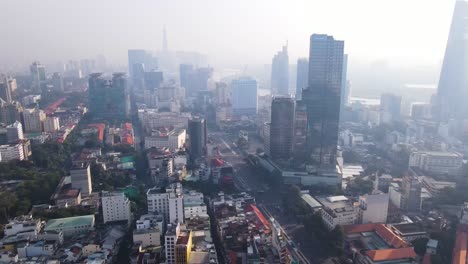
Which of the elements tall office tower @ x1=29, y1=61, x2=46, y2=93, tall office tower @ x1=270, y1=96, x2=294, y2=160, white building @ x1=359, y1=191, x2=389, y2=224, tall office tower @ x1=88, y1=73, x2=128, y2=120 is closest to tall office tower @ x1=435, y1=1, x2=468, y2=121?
tall office tower @ x1=270, y1=96, x2=294, y2=160

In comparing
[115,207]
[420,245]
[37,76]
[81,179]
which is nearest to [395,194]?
[420,245]

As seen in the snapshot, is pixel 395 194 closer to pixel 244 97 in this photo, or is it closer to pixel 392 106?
pixel 392 106

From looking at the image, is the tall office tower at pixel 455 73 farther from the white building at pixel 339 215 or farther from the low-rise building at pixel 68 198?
the low-rise building at pixel 68 198

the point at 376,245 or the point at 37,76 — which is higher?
the point at 37,76

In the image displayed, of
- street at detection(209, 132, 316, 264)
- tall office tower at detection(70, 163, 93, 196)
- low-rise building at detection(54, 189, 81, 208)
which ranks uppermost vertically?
tall office tower at detection(70, 163, 93, 196)

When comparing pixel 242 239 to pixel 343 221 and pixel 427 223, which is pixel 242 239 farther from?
pixel 427 223

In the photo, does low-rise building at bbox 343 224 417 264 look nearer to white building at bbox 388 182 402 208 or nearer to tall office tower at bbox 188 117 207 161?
white building at bbox 388 182 402 208

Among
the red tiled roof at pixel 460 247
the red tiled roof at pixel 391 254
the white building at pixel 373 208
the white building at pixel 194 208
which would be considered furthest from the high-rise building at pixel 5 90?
the red tiled roof at pixel 460 247
